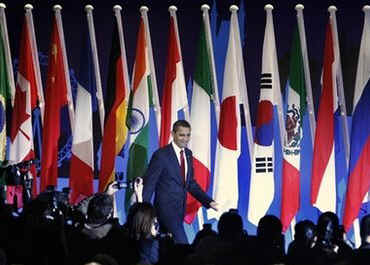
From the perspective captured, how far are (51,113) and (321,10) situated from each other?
3224 millimetres

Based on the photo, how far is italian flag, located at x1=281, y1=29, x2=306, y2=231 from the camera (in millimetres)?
9539

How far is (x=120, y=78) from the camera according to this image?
987 cm

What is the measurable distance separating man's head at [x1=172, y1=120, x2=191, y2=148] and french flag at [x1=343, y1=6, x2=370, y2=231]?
218cm

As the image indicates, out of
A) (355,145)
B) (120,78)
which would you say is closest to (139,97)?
(120,78)

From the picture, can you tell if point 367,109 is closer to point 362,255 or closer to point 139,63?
point 139,63

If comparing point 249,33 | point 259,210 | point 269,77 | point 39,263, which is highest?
point 249,33

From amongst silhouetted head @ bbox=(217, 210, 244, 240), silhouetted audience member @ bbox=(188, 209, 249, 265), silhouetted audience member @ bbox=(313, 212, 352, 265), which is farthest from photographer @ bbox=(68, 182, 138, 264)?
silhouetted audience member @ bbox=(313, 212, 352, 265)

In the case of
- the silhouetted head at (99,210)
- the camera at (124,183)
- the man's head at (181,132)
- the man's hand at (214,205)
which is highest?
the man's head at (181,132)

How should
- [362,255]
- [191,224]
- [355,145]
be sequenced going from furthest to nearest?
[191,224] < [355,145] < [362,255]

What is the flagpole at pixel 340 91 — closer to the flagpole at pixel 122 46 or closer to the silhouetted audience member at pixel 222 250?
the flagpole at pixel 122 46

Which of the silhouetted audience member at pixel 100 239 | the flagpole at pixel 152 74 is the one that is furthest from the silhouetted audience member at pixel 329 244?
the flagpole at pixel 152 74

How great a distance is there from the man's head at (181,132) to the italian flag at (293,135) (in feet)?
6.27

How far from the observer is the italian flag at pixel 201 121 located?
9659mm

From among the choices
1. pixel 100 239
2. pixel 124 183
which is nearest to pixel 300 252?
pixel 100 239
